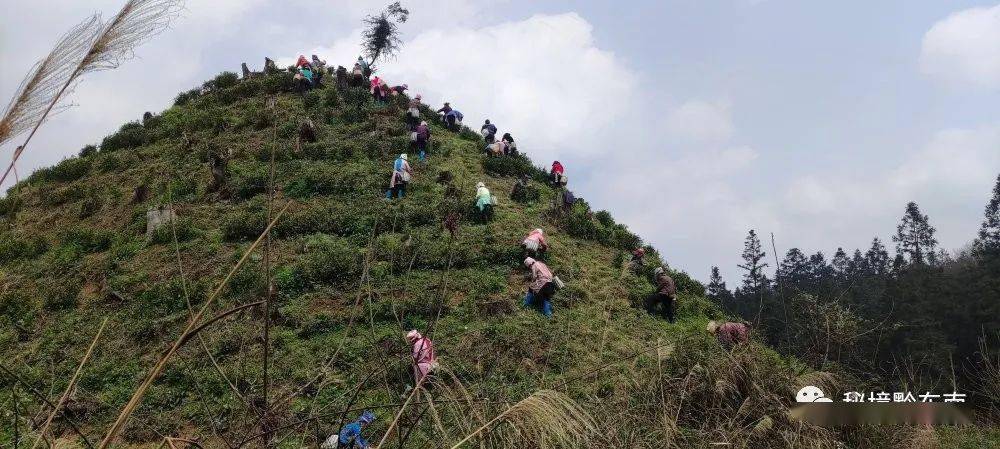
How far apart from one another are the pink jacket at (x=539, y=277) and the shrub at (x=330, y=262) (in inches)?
131

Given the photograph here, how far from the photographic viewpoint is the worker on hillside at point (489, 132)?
1962 centimetres

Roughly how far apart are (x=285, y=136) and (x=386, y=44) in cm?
1301

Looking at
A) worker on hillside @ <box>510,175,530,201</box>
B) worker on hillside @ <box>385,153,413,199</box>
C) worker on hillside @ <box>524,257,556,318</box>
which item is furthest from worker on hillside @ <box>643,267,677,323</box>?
worker on hillside @ <box>385,153,413,199</box>

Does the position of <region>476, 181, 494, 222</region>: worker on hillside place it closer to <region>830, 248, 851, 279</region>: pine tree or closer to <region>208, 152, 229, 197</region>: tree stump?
<region>208, 152, 229, 197</region>: tree stump

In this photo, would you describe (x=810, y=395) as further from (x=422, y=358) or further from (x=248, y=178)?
(x=248, y=178)

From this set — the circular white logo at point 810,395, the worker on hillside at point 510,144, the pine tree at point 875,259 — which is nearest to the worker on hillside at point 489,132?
the worker on hillside at point 510,144

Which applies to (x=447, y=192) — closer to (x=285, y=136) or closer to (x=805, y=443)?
(x=285, y=136)

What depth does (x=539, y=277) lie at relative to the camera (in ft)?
34.6

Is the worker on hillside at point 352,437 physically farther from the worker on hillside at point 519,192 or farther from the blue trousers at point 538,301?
the worker on hillside at point 519,192

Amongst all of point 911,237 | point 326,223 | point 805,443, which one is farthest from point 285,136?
point 911,237

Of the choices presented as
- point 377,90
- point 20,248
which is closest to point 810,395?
point 20,248

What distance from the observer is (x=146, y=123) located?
22547 mm

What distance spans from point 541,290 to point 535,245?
6.24 feet

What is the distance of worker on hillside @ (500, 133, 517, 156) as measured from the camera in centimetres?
1913
